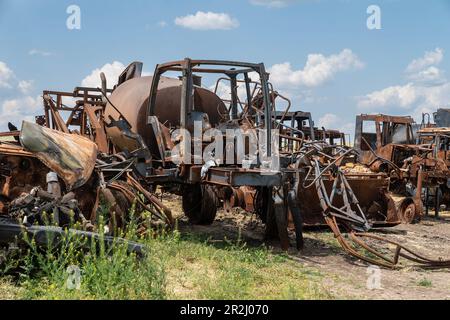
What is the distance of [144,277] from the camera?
4570mm

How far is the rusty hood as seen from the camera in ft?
19.2

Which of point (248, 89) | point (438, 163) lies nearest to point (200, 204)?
point (248, 89)

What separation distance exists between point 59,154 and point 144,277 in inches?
81.3

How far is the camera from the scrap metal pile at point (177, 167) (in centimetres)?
592

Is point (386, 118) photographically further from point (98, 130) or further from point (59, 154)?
point (59, 154)

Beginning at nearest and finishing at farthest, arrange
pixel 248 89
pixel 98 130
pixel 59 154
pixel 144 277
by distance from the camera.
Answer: pixel 144 277 → pixel 59 154 → pixel 248 89 → pixel 98 130

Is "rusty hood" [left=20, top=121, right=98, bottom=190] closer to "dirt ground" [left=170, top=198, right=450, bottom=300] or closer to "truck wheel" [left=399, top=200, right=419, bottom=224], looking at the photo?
"dirt ground" [left=170, top=198, right=450, bottom=300]

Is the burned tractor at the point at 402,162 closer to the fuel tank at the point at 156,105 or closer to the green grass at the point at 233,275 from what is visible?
the fuel tank at the point at 156,105

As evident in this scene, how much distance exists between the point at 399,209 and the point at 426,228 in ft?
2.32

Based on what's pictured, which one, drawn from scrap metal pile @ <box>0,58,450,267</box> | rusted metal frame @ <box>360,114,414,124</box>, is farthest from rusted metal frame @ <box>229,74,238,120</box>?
rusted metal frame @ <box>360,114,414,124</box>

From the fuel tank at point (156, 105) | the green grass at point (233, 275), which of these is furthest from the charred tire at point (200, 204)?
the green grass at point (233, 275)

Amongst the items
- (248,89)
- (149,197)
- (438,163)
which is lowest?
(149,197)

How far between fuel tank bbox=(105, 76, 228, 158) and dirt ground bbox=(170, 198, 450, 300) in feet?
5.61

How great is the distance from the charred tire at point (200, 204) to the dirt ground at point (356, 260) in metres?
0.17
